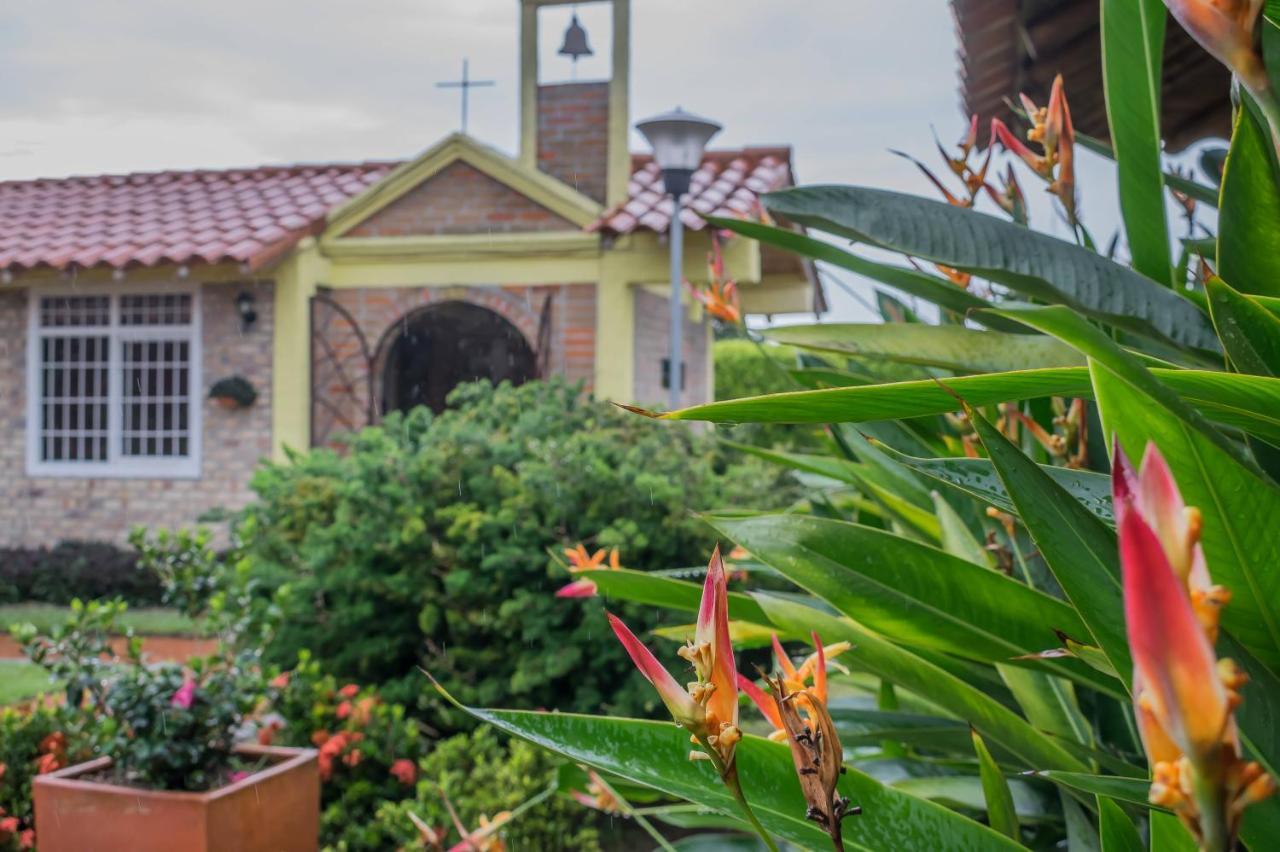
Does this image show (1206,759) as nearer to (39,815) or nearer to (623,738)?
(623,738)

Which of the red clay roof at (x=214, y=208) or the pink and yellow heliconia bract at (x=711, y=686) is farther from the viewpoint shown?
the red clay roof at (x=214, y=208)

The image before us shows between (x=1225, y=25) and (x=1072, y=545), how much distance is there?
0.71ft

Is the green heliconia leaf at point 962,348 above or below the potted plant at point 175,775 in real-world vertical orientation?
above

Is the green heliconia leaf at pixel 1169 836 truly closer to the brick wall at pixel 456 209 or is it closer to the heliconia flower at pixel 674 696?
the heliconia flower at pixel 674 696

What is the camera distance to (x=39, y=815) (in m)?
2.89

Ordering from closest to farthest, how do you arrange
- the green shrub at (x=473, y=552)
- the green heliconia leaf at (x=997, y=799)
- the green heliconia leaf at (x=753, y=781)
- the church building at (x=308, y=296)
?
the green heliconia leaf at (x=753, y=781)
the green heliconia leaf at (x=997, y=799)
the green shrub at (x=473, y=552)
the church building at (x=308, y=296)

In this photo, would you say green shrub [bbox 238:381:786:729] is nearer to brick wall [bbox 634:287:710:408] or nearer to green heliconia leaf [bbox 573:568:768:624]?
green heliconia leaf [bbox 573:568:768:624]

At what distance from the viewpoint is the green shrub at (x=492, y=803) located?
295 centimetres

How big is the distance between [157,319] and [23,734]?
28.0 feet

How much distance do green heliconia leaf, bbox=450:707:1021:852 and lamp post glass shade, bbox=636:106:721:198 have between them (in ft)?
25.4

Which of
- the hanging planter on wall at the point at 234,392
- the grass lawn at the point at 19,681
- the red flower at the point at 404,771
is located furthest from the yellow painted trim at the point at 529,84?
the red flower at the point at 404,771

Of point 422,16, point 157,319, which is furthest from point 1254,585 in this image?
point 422,16

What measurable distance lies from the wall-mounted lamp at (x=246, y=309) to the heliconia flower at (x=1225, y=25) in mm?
11030

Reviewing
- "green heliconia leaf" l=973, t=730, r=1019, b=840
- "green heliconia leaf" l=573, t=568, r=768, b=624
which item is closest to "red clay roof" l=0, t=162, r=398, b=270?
"green heliconia leaf" l=573, t=568, r=768, b=624
